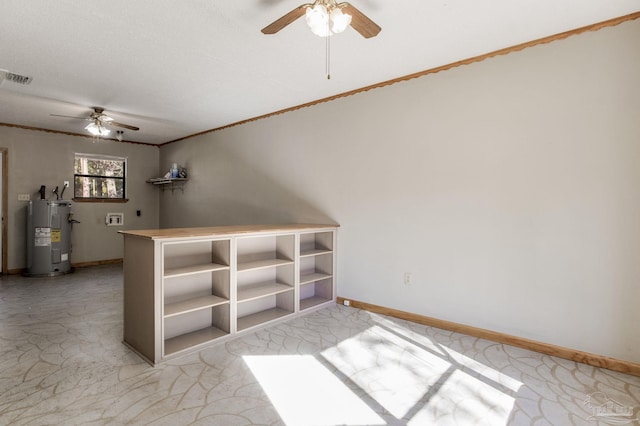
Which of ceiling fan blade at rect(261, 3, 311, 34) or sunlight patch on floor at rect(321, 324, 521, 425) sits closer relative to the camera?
ceiling fan blade at rect(261, 3, 311, 34)

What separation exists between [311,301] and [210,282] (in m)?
1.33

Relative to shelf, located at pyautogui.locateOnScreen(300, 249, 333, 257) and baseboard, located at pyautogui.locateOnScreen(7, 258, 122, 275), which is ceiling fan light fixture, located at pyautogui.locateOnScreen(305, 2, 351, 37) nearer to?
shelf, located at pyautogui.locateOnScreen(300, 249, 333, 257)

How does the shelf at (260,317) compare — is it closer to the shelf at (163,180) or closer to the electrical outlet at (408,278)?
the electrical outlet at (408,278)

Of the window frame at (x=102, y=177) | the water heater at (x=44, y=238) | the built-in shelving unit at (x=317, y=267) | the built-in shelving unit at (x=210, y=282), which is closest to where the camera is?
the built-in shelving unit at (x=210, y=282)

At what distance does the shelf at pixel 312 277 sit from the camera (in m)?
3.77

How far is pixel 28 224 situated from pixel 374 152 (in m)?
5.93

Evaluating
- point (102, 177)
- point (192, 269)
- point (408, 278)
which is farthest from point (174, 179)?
point (408, 278)

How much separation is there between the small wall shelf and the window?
1.96ft

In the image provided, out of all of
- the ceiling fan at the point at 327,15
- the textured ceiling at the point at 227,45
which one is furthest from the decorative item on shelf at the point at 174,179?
the ceiling fan at the point at 327,15

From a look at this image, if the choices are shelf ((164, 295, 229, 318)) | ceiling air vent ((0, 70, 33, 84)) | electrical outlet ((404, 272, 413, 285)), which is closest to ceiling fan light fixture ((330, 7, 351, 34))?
shelf ((164, 295, 229, 318))

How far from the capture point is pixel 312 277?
394 centimetres

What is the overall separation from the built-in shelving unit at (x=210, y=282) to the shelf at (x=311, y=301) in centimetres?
1

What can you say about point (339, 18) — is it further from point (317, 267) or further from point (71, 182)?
point (71, 182)

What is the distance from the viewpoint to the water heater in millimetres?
5457
